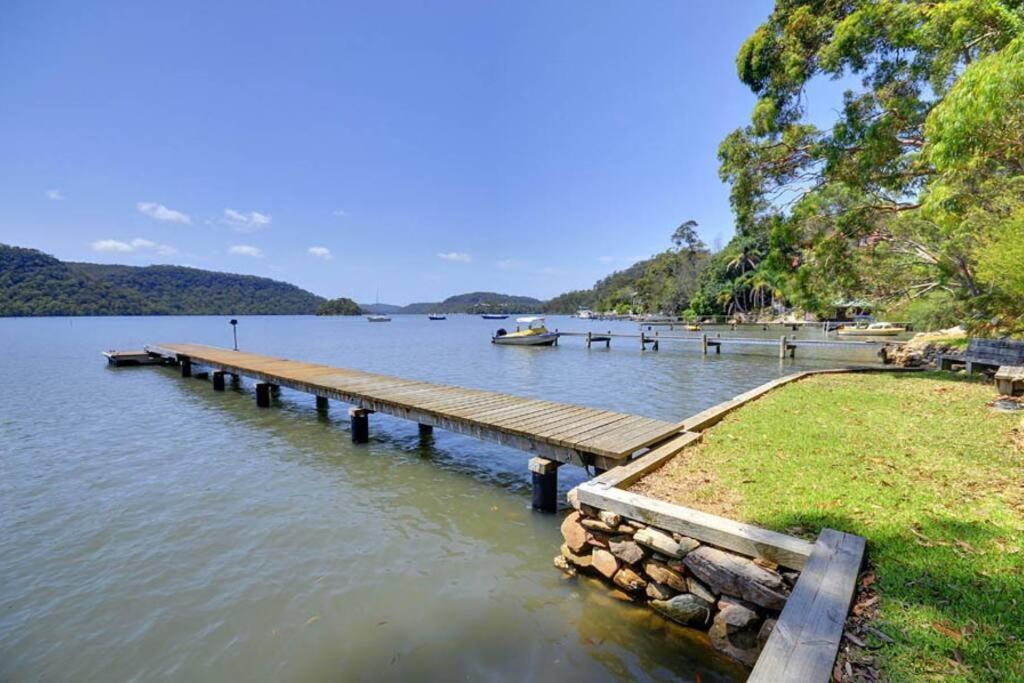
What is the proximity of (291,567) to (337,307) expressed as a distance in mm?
183732

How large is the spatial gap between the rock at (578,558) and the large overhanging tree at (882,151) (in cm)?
623

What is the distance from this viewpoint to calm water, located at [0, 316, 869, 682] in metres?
3.67

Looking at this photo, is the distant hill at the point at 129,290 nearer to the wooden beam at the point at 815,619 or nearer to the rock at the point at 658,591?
the rock at the point at 658,591

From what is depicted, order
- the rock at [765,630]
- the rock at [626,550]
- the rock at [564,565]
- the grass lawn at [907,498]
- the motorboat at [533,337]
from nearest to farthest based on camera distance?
the grass lawn at [907,498], the rock at [765,630], the rock at [626,550], the rock at [564,565], the motorboat at [533,337]

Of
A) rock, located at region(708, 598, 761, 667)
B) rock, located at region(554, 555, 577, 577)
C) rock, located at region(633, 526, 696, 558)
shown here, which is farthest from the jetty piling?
rock, located at region(708, 598, 761, 667)

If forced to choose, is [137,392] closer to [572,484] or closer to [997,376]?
[572,484]

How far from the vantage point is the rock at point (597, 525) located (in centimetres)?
442

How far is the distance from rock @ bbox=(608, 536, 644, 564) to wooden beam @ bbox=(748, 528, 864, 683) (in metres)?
1.40

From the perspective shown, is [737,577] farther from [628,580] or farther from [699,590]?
[628,580]

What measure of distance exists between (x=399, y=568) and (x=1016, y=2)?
11.7 metres

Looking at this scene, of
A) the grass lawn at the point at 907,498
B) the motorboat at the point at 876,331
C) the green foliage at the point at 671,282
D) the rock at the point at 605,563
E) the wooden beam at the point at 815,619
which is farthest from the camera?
the green foliage at the point at 671,282

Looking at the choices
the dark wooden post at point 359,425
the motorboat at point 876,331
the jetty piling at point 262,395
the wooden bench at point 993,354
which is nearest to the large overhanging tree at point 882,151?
the wooden bench at point 993,354

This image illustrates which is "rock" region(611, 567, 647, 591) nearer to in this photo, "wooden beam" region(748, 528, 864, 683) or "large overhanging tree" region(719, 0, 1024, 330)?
"wooden beam" region(748, 528, 864, 683)

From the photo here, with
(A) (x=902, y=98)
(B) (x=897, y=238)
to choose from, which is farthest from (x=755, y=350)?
(A) (x=902, y=98)
